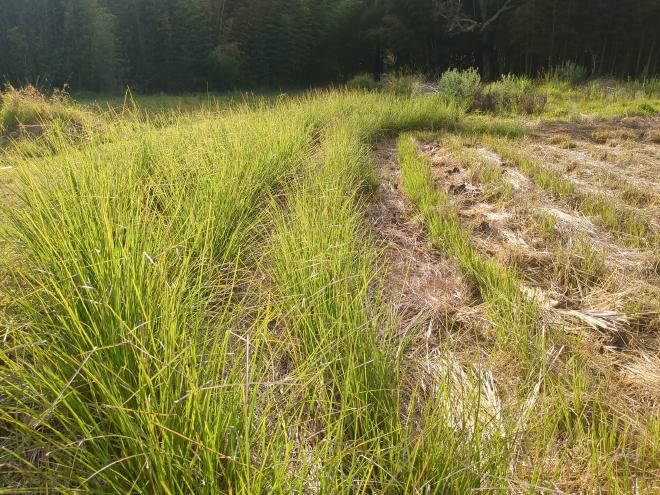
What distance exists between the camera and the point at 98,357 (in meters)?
0.71

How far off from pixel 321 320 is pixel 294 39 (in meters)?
15.8

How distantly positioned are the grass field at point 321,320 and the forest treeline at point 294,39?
461 inches

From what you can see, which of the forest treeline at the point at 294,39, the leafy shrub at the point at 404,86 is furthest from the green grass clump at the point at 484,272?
the forest treeline at the point at 294,39

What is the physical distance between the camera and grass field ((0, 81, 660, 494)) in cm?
65

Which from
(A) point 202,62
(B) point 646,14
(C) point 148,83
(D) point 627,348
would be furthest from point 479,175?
(C) point 148,83

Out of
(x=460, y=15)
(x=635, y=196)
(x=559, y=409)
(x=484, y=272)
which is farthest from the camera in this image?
(x=460, y=15)

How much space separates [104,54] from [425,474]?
1627 cm

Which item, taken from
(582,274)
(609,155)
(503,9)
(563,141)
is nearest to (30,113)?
(563,141)

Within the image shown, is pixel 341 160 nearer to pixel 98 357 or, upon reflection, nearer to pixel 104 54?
pixel 98 357

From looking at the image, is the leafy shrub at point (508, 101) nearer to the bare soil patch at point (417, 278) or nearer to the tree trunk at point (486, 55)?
the bare soil patch at point (417, 278)

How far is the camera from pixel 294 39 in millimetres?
14586

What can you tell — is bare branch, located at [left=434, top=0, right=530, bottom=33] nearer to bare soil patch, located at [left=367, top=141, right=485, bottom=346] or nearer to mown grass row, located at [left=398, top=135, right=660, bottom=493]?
bare soil patch, located at [left=367, top=141, right=485, bottom=346]

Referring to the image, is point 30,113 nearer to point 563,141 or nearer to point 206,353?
point 206,353

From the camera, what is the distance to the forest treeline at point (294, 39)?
1197 cm
